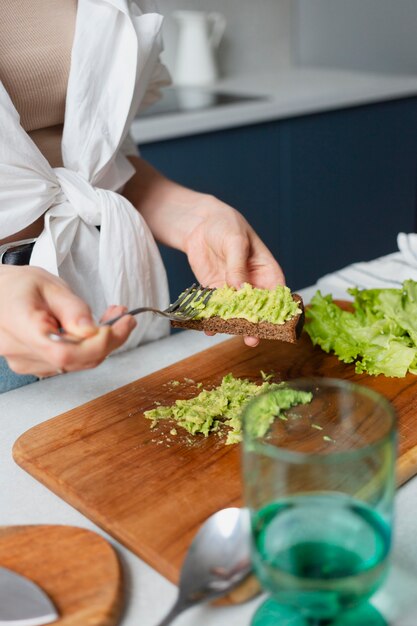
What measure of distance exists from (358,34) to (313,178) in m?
0.81

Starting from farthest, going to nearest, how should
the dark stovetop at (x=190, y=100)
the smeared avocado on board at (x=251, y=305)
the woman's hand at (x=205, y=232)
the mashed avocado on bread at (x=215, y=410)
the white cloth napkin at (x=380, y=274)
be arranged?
the dark stovetop at (x=190, y=100), the white cloth napkin at (x=380, y=274), the woman's hand at (x=205, y=232), the smeared avocado on board at (x=251, y=305), the mashed avocado on bread at (x=215, y=410)

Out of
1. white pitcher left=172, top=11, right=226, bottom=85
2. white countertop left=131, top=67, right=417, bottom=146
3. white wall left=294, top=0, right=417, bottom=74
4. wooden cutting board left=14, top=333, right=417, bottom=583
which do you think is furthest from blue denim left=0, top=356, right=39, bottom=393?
white wall left=294, top=0, right=417, bottom=74

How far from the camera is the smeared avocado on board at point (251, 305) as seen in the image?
1.01m

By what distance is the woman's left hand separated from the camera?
1110 mm

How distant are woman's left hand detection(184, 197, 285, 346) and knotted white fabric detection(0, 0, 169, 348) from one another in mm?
83

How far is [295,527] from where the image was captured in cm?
60

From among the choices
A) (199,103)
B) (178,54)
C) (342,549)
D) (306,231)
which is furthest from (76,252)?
(178,54)

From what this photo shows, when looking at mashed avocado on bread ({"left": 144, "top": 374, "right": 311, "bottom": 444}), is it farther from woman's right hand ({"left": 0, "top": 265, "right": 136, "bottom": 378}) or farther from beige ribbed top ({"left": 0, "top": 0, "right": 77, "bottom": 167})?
beige ribbed top ({"left": 0, "top": 0, "right": 77, "bottom": 167})

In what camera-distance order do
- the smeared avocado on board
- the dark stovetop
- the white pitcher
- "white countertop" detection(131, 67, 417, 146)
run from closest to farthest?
the smeared avocado on board < "white countertop" detection(131, 67, 417, 146) < the dark stovetop < the white pitcher

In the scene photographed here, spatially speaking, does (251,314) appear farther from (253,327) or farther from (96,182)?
(96,182)

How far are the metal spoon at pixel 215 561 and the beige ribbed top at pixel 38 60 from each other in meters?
0.71

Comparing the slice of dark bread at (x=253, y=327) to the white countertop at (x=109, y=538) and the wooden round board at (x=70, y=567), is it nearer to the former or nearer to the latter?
the white countertop at (x=109, y=538)

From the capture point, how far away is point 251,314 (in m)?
1.02

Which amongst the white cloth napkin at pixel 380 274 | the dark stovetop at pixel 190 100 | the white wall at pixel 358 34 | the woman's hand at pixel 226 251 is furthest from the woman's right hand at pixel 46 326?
the white wall at pixel 358 34
